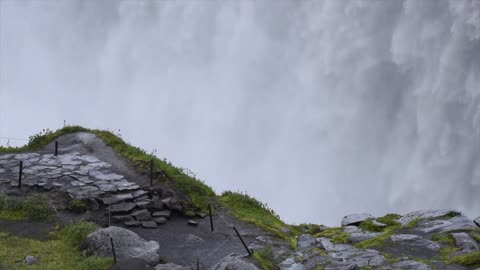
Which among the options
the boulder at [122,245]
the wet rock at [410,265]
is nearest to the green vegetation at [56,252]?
the boulder at [122,245]

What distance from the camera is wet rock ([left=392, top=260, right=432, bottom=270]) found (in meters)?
16.9

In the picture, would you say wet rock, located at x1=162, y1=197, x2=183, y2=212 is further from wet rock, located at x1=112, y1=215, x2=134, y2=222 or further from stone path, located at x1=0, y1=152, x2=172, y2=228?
wet rock, located at x1=112, y1=215, x2=134, y2=222

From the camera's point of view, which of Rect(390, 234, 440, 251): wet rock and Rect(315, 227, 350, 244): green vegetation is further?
Rect(315, 227, 350, 244): green vegetation

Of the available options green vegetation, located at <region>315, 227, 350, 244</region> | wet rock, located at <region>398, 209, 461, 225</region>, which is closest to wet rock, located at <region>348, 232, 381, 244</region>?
green vegetation, located at <region>315, 227, 350, 244</region>

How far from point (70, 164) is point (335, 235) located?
1547 cm

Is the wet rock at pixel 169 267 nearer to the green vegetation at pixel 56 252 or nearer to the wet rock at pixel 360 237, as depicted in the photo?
the green vegetation at pixel 56 252

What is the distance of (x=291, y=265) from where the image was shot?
60.4ft

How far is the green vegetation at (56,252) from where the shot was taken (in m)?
16.8

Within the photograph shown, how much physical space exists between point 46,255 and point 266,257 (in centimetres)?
824

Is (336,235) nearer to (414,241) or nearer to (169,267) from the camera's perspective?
(414,241)

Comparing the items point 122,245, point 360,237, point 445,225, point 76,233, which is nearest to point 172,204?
point 76,233

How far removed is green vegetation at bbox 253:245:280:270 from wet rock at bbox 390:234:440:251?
17.1ft

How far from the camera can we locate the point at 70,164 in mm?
28109

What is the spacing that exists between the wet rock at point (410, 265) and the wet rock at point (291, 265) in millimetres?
3364
